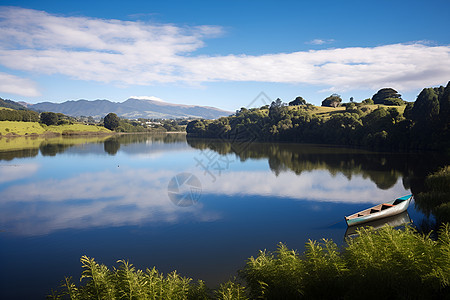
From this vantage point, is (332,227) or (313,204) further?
(313,204)

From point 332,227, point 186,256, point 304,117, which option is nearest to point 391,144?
point 304,117

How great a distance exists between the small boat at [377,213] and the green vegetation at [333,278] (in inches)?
432

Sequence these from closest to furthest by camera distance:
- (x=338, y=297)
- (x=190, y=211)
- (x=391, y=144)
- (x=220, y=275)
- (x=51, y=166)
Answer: (x=338, y=297) < (x=220, y=275) < (x=190, y=211) < (x=51, y=166) < (x=391, y=144)

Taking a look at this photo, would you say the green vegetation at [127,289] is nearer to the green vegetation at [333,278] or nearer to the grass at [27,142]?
the green vegetation at [333,278]

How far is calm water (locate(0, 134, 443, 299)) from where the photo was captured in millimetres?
17125

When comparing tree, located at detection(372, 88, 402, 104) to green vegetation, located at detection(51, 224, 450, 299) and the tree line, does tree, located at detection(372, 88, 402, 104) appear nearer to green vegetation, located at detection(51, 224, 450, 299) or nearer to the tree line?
the tree line

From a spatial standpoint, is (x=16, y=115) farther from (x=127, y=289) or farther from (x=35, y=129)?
(x=127, y=289)

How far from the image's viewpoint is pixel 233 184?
3975 centimetres

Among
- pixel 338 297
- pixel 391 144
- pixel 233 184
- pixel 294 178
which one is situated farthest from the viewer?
pixel 391 144

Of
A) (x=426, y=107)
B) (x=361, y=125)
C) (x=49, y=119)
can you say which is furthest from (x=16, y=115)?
(x=426, y=107)

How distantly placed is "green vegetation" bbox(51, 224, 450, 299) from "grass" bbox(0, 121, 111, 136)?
149 metres

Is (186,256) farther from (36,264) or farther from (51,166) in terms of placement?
(51,166)

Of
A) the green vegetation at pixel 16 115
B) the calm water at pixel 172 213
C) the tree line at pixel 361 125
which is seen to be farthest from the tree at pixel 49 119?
the calm water at pixel 172 213

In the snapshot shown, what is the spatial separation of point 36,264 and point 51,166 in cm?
4259
